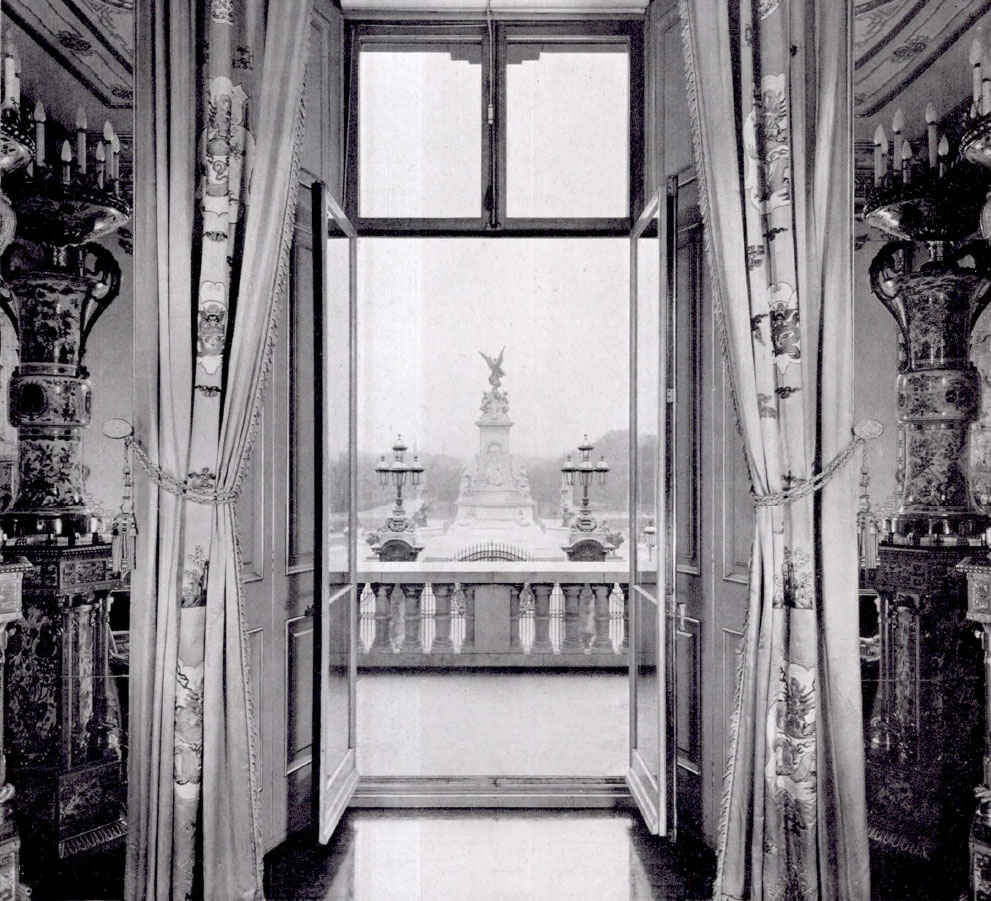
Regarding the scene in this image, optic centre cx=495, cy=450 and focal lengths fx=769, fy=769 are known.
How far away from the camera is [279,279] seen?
225cm

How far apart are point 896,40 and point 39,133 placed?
2.56m

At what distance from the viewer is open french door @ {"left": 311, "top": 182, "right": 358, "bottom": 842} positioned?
2.55 m

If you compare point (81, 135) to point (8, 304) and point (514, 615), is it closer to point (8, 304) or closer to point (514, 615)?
point (8, 304)

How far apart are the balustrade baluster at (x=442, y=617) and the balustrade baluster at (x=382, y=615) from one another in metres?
0.31

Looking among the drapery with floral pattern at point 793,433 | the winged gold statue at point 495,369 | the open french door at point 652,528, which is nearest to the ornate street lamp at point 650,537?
the open french door at point 652,528

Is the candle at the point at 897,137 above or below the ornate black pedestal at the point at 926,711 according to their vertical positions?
above

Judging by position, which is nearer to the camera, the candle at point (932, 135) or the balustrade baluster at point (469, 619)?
the candle at point (932, 135)

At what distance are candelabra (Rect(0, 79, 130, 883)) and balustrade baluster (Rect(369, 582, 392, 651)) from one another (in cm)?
279

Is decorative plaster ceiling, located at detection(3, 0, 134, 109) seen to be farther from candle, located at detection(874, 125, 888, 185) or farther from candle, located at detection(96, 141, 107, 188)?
candle, located at detection(874, 125, 888, 185)

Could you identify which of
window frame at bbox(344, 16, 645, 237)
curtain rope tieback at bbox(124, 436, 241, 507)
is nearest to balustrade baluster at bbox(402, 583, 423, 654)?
window frame at bbox(344, 16, 645, 237)

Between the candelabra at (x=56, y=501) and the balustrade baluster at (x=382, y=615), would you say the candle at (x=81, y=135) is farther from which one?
the balustrade baluster at (x=382, y=615)

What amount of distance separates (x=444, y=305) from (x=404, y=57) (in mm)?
6149

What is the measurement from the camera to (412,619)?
16.9ft

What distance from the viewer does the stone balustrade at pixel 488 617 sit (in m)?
5.11
